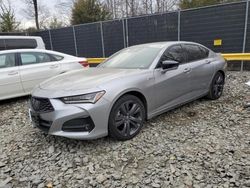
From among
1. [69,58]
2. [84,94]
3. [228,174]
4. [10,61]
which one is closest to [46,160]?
[84,94]

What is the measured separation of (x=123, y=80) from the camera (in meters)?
3.47

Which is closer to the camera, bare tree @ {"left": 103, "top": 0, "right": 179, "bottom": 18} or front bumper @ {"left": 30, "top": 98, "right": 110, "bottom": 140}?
front bumper @ {"left": 30, "top": 98, "right": 110, "bottom": 140}

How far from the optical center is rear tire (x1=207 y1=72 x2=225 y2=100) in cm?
529

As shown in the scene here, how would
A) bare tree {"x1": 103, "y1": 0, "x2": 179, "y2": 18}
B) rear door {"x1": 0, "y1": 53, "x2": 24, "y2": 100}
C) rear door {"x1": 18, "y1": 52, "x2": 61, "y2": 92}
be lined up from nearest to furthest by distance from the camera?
rear door {"x1": 0, "y1": 53, "x2": 24, "y2": 100} → rear door {"x1": 18, "y1": 52, "x2": 61, "y2": 92} → bare tree {"x1": 103, "y1": 0, "x2": 179, "y2": 18}

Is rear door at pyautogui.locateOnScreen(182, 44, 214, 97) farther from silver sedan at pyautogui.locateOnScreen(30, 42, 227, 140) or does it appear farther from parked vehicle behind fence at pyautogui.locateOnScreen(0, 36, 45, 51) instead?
parked vehicle behind fence at pyautogui.locateOnScreen(0, 36, 45, 51)

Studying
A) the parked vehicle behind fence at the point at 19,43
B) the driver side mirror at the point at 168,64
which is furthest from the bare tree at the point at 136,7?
the driver side mirror at the point at 168,64

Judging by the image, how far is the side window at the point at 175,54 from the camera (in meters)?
4.19

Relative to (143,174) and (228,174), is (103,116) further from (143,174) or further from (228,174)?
(228,174)

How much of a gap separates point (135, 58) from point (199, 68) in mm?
1409

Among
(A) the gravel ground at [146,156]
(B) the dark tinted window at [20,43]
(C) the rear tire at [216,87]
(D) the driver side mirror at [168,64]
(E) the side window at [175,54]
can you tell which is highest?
(B) the dark tinted window at [20,43]

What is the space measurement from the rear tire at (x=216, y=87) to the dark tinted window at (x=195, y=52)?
598 millimetres

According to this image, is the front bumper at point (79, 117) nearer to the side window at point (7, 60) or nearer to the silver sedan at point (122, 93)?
the silver sedan at point (122, 93)

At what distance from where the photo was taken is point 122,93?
3389mm

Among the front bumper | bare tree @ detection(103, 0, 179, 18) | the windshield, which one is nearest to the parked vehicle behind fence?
the windshield
